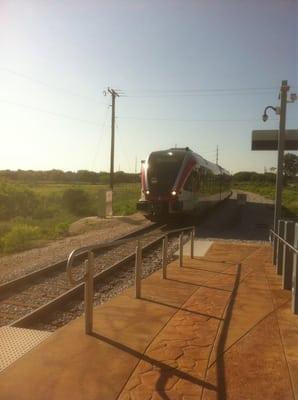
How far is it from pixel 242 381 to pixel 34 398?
169 cm

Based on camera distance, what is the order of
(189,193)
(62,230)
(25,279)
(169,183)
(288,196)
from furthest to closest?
(288,196), (62,230), (189,193), (169,183), (25,279)

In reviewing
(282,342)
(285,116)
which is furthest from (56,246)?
(282,342)

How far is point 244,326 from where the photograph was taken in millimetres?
5008

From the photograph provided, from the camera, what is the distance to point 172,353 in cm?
418

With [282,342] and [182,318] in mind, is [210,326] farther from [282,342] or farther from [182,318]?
[282,342]

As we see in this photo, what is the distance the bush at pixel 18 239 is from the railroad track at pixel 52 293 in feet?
15.6

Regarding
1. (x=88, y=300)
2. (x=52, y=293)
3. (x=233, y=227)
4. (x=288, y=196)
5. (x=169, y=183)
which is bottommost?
(x=52, y=293)

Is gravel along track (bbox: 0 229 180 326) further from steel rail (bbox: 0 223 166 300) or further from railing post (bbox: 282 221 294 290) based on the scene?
railing post (bbox: 282 221 294 290)

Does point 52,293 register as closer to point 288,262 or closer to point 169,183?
point 288,262

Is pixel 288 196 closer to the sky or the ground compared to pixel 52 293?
closer to the sky

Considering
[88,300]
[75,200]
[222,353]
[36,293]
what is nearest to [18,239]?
[36,293]

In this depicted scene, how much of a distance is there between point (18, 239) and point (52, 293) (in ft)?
27.2

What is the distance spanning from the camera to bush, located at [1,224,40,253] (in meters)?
14.6

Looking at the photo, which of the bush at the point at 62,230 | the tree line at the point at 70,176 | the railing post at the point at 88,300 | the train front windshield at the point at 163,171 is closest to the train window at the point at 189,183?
the train front windshield at the point at 163,171
